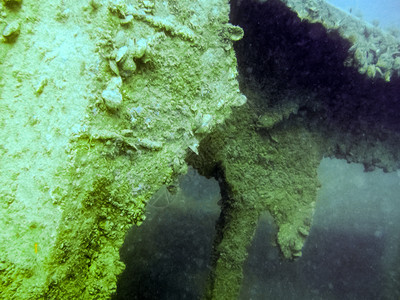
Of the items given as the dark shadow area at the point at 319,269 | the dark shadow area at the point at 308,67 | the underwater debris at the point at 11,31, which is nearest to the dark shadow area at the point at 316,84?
the dark shadow area at the point at 308,67

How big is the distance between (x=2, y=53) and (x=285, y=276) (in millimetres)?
7706

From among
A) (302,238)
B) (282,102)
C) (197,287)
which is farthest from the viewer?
(197,287)

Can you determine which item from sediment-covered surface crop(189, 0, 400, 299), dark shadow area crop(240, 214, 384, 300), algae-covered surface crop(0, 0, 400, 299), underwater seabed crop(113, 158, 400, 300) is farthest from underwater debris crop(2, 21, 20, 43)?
dark shadow area crop(240, 214, 384, 300)

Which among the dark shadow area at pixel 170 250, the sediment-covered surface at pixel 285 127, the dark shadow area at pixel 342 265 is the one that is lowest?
the dark shadow area at pixel 342 265

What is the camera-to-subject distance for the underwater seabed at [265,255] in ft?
17.3

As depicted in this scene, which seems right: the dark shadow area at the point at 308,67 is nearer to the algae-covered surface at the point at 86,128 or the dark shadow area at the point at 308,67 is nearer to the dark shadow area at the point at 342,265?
the algae-covered surface at the point at 86,128

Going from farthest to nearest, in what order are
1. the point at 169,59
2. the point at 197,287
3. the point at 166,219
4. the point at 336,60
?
the point at 166,219, the point at 197,287, the point at 336,60, the point at 169,59

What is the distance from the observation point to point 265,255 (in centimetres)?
695

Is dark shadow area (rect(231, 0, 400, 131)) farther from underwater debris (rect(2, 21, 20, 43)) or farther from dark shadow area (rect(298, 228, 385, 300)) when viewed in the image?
dark shadow area (rect(298, 228, 385, 300))

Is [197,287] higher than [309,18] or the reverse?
the reverse

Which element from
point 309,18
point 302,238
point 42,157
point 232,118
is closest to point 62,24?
point 42,157

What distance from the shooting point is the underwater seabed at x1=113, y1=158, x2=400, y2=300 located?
5285 millimetres

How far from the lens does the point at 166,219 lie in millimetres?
6477

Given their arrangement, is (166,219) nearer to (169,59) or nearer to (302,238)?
(302,238)
